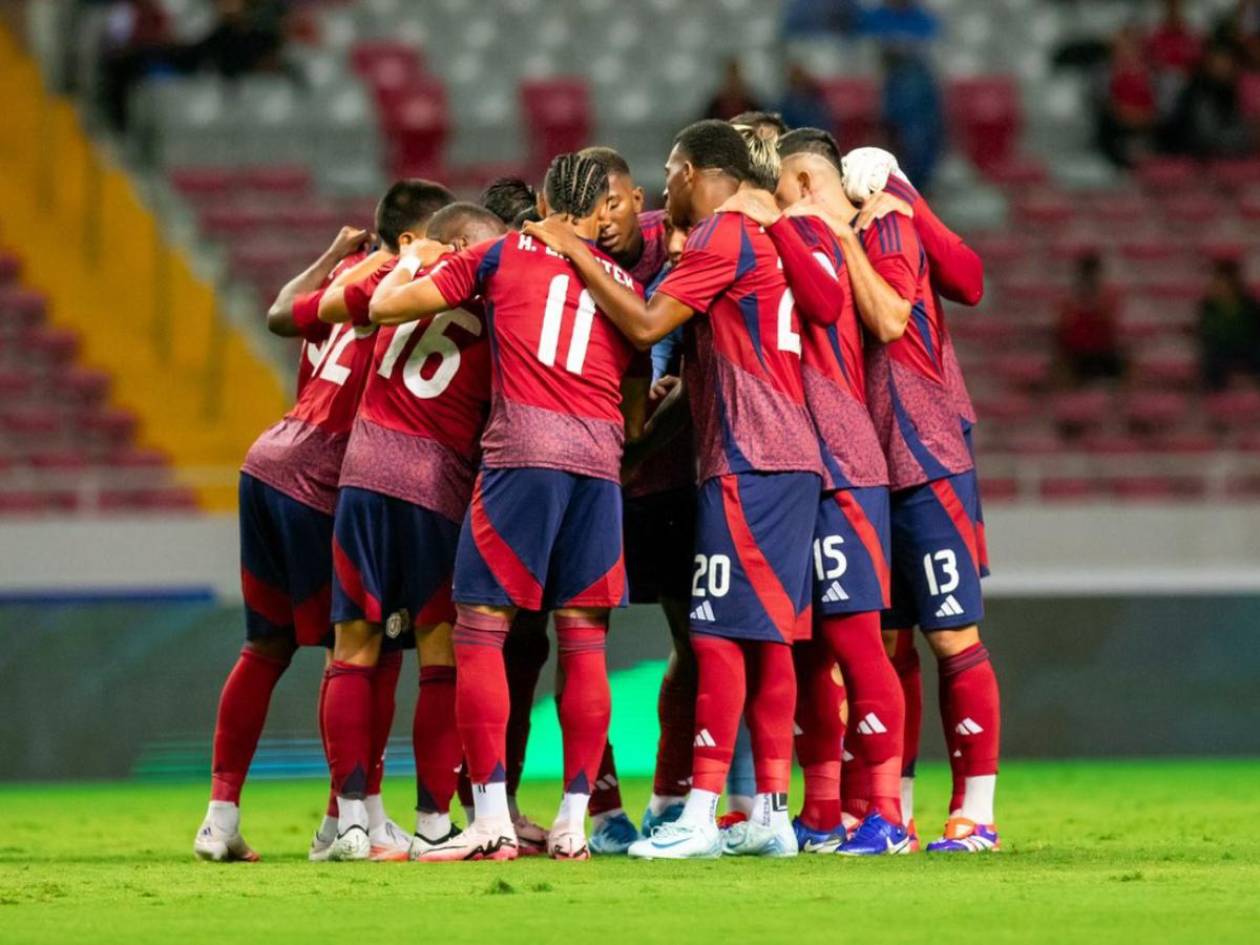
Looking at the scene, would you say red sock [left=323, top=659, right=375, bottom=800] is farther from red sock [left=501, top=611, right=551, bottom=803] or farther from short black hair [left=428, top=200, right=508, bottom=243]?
short black hair [left=428, top=200, right=508, bottom=243]

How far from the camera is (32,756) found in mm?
10383

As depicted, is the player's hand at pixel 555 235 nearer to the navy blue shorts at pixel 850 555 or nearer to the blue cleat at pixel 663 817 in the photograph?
the navy blue shorts at pixel 850 555

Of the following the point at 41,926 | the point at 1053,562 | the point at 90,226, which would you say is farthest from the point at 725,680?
the point at 90,226

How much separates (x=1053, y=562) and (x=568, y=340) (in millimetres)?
6819

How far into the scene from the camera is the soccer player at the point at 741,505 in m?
6.42

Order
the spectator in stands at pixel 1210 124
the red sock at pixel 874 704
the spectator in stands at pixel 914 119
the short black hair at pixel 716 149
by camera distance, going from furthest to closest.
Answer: the spectator in stands at pixel 1210 124 → the spectator in stands at pixel 914 119 → the short black hair at pixel 716 149 → the red sock at pixel 874 704

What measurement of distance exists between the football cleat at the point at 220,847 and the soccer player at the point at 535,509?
0.74 meters

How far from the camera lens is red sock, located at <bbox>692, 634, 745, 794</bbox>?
252 inches

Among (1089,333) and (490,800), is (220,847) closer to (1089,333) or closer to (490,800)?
(490,800)

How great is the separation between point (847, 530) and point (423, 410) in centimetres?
127

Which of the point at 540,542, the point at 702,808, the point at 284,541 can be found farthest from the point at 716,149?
the point at 702,808

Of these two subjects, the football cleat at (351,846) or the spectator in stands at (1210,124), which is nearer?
the football cleat at (351,846)

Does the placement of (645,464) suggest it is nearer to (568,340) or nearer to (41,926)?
(568,340)

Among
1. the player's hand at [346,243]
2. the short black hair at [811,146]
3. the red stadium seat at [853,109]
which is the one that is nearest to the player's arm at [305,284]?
the player's hand at [346,243]
